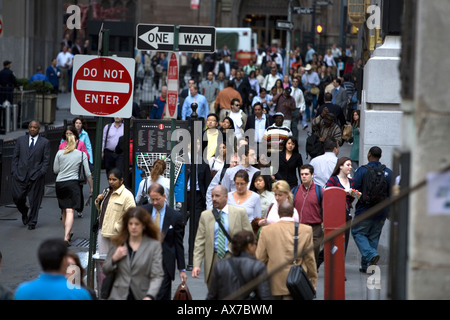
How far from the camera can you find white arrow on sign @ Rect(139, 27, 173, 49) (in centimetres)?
1142

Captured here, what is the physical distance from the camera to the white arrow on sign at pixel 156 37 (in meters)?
11.4

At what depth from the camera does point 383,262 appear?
12469 millimetres


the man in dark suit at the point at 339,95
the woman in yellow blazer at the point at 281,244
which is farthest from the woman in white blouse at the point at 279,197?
the man in dark suit at the point at 339,95

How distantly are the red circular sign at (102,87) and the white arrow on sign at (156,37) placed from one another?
1251 millimetres

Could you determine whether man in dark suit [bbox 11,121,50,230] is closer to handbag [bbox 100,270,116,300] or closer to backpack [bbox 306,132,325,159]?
backpack [bbox 306,132,325,159]

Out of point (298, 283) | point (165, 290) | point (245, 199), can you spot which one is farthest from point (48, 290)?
point (245, 199)

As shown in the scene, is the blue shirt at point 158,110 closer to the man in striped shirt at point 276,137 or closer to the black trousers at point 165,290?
the man in striped shirt at point 276,137

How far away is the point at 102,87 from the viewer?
33.8 ft

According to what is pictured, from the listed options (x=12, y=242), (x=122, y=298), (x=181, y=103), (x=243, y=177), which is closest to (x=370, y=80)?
(x=243, y=177)

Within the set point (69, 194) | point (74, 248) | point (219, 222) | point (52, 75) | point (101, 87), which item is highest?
point (101, 87)

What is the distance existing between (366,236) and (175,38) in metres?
3.43

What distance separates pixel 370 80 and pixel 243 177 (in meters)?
4.56

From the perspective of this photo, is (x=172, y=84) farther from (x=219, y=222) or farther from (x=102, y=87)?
(x=219, y=222)
